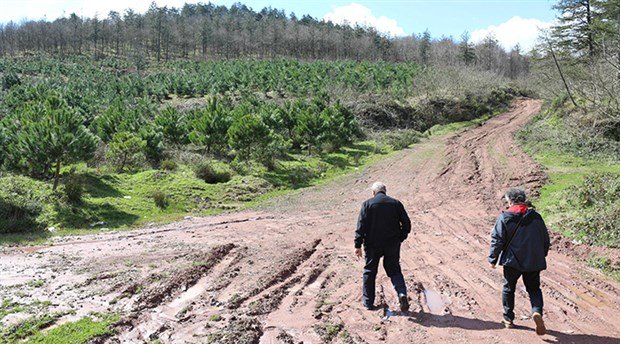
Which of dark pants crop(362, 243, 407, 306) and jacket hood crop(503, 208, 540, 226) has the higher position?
jacket hood crop(503, 208, 540, 226)

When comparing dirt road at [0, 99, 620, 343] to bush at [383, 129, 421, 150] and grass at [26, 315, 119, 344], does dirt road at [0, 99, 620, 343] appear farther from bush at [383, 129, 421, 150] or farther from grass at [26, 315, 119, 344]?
bush at [383, 129, 421, 150]

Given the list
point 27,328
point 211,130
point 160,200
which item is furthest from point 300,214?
point 211,130

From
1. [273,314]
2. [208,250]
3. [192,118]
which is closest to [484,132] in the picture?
[192,118]

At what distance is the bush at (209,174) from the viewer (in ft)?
68.4

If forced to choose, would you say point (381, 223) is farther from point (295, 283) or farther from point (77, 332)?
point (77, 332)

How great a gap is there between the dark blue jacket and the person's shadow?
2.97 ft

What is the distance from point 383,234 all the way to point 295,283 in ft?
7.66

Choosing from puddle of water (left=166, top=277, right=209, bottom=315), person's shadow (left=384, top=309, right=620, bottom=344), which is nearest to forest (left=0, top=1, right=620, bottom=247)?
puddle of water (left=166, top=277, right=209, bottom=315)

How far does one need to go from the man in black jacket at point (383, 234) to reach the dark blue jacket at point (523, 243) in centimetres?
126

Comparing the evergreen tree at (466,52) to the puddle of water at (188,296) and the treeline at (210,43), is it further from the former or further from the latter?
the puddle of water at (188,296)

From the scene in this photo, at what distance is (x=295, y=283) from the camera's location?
8.27 meters

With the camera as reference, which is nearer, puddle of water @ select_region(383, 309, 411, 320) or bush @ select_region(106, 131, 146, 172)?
puddle of water @ select_region(383, 309, 411, 320)

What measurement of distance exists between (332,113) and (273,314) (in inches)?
1025

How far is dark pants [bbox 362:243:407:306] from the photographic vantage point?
6.73m
